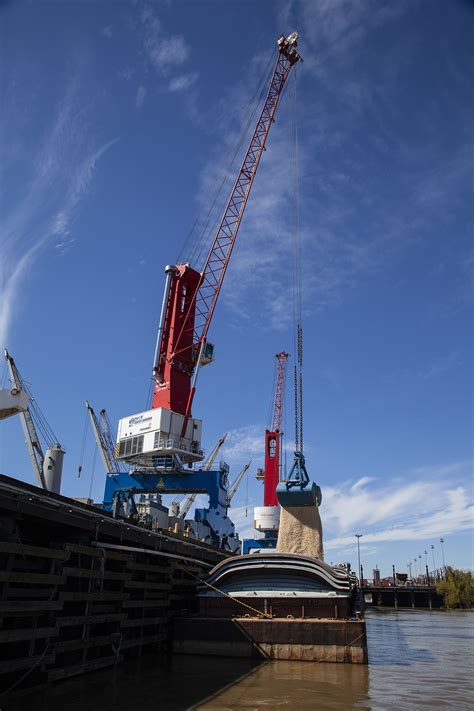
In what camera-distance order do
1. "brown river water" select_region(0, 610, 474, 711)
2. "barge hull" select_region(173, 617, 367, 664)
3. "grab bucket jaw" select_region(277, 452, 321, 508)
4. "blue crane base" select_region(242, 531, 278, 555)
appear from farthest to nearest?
"blue crane base" select_region(242, 531, 278, 555)
"grab bucket jaw" select_region(277, 452, 321, 508)
"barge hull" select_region(173, 617, 367, 664)
"brown river water" select_region(0, 610, 474, 711)

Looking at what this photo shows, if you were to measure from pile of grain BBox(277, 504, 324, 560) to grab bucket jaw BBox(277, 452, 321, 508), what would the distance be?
0.85 metres

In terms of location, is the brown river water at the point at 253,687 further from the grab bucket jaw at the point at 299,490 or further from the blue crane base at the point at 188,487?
the blue crane base at the point at 188,487

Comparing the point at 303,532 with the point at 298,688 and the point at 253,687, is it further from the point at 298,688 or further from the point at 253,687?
the point at 253,687

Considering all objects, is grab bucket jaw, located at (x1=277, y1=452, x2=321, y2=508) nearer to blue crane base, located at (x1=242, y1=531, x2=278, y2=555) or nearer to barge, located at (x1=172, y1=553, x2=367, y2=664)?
barge, located at (x1=172, y1=553, x2=367, y2=664)

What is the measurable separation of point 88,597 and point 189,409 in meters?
38.9

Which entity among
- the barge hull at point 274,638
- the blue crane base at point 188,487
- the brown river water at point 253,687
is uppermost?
the blue crane base at point 188,487

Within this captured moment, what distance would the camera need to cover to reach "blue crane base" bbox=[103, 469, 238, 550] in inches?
2282

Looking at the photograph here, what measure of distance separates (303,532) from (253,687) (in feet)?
69.9

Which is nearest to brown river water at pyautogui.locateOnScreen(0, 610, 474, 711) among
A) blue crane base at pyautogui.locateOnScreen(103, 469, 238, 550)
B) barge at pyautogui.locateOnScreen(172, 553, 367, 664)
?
barge at pyautogui.locateOnScreen(172, 553, 367, 664)

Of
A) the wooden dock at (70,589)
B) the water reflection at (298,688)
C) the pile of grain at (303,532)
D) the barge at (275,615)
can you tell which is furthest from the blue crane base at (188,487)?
the water reflection at (298,688)

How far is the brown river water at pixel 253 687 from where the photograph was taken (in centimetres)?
1764

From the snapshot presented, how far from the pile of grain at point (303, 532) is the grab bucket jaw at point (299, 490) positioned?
848 mm

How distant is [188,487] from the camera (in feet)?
191

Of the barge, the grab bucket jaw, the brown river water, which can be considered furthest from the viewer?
the grab bucket jaw
